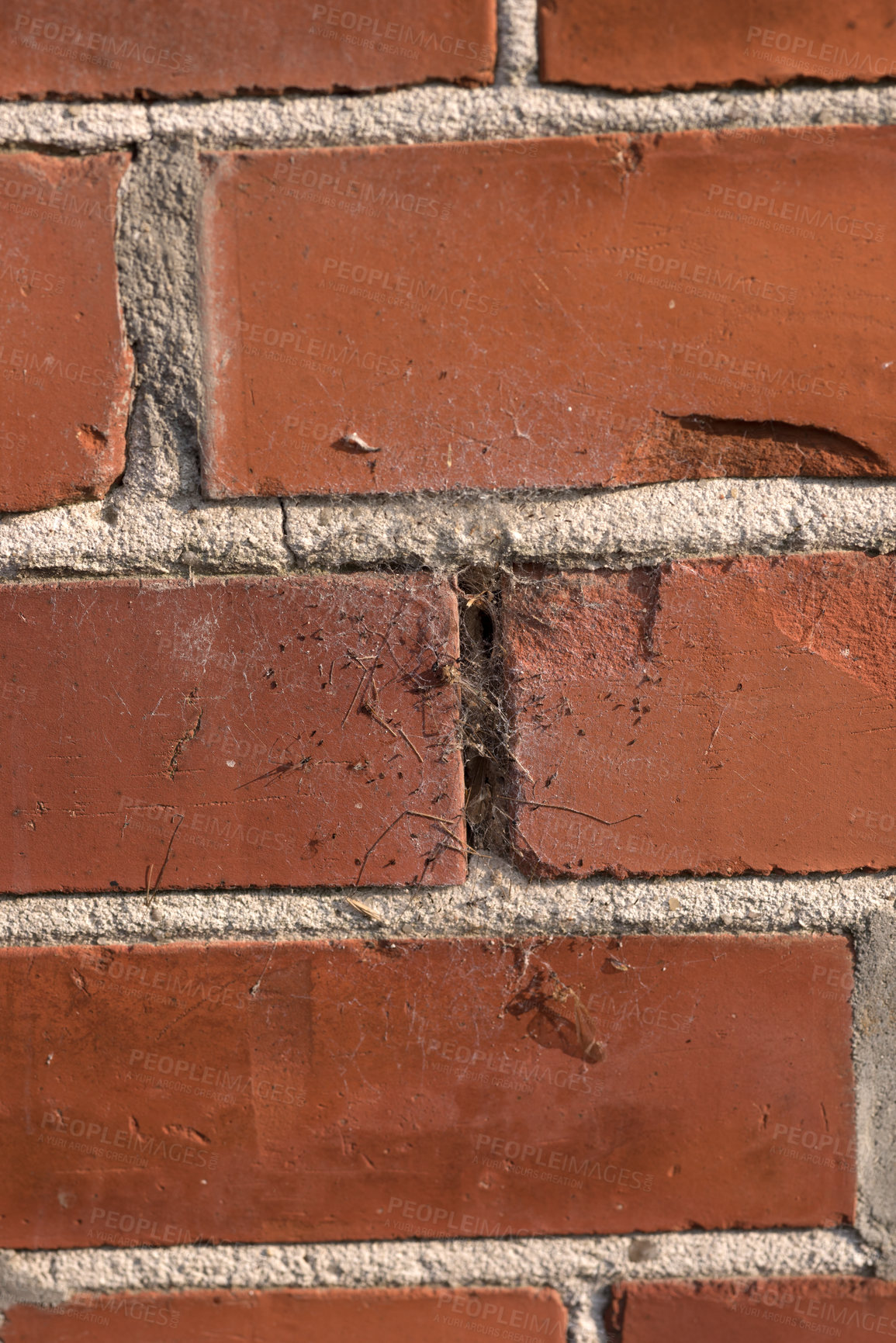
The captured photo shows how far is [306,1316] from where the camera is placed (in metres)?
0.65

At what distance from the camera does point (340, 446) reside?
23.4 inches

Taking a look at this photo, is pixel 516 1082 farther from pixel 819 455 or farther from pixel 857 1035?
pixel 819 455

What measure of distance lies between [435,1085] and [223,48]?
29.5 inches

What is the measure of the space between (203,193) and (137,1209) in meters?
0.75

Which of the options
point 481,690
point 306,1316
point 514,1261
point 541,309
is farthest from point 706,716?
point 306,1316

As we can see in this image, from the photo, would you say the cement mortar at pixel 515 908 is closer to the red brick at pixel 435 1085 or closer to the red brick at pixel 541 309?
the red brick at pixel 435 1085

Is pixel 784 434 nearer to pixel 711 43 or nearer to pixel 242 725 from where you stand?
pixel 711 43

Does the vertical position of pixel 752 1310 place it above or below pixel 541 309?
below

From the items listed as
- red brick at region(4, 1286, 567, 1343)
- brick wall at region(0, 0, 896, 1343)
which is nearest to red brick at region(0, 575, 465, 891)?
brick wall at region(0, 0, 896, 1343)

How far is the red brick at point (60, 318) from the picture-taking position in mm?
593

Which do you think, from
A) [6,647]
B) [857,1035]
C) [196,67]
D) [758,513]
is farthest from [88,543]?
[857,1035]

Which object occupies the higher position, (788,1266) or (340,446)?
(340,446)

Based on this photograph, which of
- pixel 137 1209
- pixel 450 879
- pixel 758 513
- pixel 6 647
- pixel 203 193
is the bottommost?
pixel 137 1209

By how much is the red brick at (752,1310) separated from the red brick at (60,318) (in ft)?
2.46
